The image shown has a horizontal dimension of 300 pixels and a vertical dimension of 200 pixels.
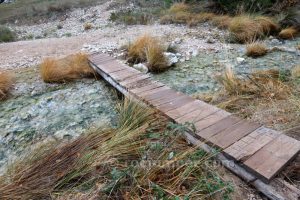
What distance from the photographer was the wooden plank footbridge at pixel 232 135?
1.79 meters

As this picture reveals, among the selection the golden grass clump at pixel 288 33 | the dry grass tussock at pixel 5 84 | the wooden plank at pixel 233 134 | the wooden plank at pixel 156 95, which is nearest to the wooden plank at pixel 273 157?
the wooden plank at pixel 233 134

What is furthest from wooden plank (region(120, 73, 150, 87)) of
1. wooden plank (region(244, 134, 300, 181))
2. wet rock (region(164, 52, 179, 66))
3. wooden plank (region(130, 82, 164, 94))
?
wooden plank (region(244, 134, 300, 181))

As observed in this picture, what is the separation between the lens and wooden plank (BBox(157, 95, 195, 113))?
2521 mm

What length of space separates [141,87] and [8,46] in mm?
4006

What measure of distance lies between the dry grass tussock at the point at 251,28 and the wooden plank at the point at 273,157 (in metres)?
3.36

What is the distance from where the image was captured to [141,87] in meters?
2.99

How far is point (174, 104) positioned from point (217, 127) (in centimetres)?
53

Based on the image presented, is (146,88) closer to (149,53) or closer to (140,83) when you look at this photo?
(140,83)

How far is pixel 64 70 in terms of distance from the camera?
3.74 meters

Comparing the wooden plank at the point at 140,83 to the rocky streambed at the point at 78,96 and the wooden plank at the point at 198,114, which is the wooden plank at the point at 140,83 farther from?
the wooden plank at the point at 198,114

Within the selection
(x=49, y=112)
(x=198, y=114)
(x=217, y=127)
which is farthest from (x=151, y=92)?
(x=49, y=112)

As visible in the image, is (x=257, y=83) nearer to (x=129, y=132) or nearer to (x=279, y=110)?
(x=279, y=110)

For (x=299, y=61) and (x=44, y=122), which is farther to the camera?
(x=299, y=61)

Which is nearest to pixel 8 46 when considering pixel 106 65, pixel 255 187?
pixel 106 65
